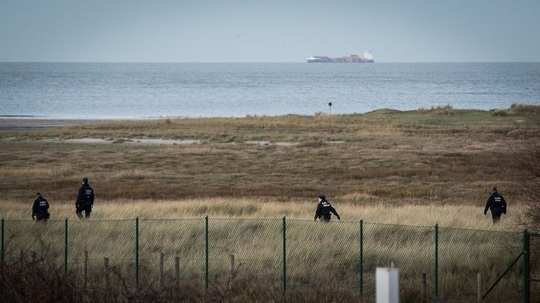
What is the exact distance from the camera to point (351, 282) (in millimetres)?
22969

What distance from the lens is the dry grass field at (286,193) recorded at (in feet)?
78.6

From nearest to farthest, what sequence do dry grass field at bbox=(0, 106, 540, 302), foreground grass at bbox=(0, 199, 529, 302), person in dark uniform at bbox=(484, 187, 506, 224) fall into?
foreground grass at bbox=(0, 199, 529, 302), dry grass field at bbox=(0, 106, 540, 302), person in dark uniform at bbox=(484, 187, 506, 224)

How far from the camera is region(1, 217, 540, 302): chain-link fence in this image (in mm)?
21734

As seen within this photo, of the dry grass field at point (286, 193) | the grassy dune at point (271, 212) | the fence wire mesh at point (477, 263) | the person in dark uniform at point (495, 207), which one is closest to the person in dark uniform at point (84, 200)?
the dry grass field at point (286, 193)

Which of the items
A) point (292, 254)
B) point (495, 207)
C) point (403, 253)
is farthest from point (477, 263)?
point (495, 207)

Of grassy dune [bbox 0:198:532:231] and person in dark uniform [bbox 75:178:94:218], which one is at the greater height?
person in dark uniform [bbox 75:178:94:218]

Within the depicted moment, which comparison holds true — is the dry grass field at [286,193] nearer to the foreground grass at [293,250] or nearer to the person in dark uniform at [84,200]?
the foreground grass at [293,250]

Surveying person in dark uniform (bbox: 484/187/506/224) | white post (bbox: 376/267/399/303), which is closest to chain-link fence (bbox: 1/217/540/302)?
person in dark uniform (bbox: 484/187/506/224)

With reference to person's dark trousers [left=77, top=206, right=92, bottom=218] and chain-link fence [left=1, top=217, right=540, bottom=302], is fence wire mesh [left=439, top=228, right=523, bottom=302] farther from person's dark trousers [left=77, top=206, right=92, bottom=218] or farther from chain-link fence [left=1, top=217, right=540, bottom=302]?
person's dark trousers [left=77, top=206, right=92, bottom=218]

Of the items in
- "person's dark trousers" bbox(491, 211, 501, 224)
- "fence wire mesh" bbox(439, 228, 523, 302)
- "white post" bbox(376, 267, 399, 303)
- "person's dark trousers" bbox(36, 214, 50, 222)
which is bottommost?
"fence wire mesh" bbox(439, 228, 523, 302)

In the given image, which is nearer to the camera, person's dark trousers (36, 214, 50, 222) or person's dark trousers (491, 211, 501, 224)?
person's dark trousers (36, 214, 50, 222)

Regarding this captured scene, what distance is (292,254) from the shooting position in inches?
987

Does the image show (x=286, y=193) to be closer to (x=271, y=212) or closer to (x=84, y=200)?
(x=271, y=212)

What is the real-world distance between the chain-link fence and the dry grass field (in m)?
0.07
